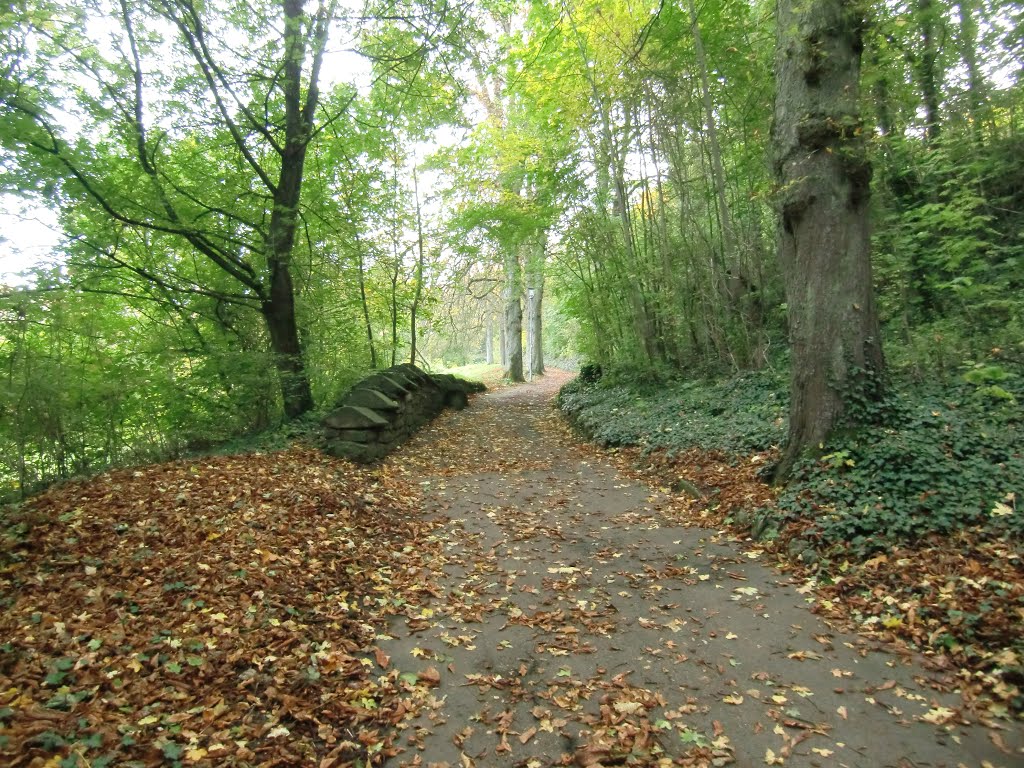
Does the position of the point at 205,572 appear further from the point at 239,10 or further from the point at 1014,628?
the point at 239,10

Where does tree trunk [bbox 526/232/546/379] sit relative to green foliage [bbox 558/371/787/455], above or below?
above

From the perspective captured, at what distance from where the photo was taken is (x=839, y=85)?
539cm

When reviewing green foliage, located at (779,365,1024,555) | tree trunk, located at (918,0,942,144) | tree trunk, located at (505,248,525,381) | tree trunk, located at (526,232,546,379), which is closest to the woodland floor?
green foliage, located at (779,365,1024,555)

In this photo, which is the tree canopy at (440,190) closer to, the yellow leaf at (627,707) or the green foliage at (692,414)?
the green foliage at (692,414)

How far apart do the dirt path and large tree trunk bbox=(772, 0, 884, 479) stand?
1922mm

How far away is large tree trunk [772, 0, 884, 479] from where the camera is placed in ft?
17.5

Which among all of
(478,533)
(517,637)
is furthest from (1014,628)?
(478,533)

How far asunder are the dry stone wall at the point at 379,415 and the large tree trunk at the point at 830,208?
5.91m

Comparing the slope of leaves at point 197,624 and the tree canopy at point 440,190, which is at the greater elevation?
the tree canopy at point 440,190

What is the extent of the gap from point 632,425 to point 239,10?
8713 mm

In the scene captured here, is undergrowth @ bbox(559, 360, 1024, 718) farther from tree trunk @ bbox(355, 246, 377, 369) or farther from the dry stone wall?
tree trunk @ bbox(355, 246, 377, 369)

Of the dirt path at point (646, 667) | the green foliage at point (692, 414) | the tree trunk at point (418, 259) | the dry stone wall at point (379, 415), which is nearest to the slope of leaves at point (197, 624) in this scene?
the dirt path at point (646, 667)

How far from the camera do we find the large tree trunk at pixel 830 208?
534 cm

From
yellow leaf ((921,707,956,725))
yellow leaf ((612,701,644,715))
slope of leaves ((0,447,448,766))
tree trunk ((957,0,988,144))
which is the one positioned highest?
tree trunk ((957,0,988,144))
